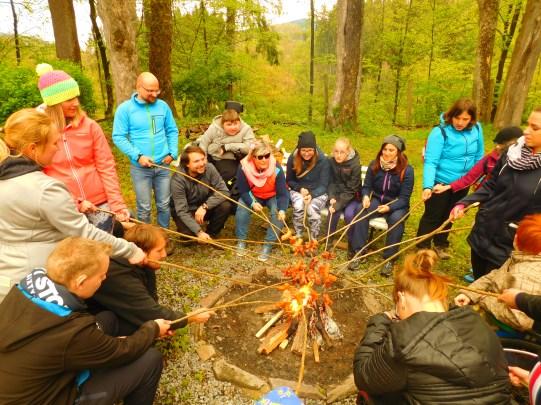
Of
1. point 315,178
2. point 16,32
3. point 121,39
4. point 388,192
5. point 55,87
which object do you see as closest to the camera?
point 55,87

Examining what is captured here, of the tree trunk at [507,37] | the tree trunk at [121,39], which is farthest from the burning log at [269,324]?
the tree trunk at [507,37]

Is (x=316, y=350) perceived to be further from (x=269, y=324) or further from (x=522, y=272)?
(x=522, y=272)

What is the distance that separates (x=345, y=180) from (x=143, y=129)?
2.73 meters

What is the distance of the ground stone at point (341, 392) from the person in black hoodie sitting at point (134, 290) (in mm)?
1169

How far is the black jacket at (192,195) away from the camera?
4387 millimetres

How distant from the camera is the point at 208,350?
9.95 feet

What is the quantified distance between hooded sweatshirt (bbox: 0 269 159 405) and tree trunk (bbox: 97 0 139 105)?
A: 5.27m

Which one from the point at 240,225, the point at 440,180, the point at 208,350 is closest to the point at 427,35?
the point at 440,180

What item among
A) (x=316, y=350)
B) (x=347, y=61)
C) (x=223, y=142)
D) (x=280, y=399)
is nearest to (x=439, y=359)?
(x=280, y=399)

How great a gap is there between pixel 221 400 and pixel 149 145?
10.00ft

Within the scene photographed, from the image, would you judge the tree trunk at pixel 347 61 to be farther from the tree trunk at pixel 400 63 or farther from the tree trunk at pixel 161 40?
the tree trunk at pixel 400 63

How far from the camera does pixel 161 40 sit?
8.76 metres

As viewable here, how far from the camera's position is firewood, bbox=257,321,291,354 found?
310 cm

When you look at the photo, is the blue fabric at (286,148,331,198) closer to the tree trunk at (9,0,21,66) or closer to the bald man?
the bald man
